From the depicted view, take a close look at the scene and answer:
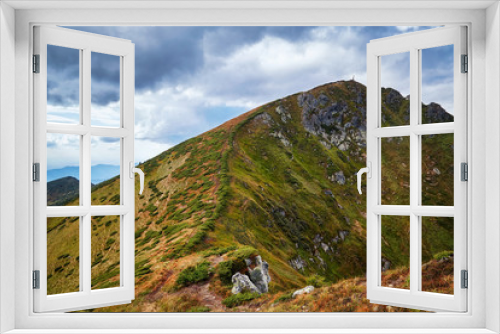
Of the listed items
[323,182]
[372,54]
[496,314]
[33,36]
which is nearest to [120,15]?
[33,36]

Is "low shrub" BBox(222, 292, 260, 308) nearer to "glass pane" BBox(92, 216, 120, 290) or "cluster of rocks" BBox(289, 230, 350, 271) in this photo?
"glass pane" BBox(92, 216, 120, 290)

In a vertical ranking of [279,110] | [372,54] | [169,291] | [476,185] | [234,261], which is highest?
[279,110]

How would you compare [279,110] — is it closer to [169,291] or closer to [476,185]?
[169,291]

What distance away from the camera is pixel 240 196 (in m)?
12.2

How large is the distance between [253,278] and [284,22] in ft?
20.8

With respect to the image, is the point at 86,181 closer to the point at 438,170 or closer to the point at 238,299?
the point at 238,299

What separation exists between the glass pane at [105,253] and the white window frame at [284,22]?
7.10 metres

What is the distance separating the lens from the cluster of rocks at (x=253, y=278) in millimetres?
6867

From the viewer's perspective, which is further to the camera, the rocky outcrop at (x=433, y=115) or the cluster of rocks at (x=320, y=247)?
the cluster of rocks at (x=320, y=247)

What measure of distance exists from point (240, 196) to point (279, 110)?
6573 millimetres

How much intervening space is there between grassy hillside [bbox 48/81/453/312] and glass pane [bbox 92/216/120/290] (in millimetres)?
40

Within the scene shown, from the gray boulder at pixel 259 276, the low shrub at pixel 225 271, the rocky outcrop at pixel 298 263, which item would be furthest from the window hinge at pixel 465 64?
the rocky outcrop at pixel 298 263

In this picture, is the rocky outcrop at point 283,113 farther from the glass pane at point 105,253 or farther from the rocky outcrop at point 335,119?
the glass pane at point 105,253

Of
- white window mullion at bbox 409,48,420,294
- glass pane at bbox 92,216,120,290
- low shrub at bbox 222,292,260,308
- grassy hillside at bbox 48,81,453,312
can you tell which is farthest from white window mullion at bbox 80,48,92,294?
glass pane at bbox 92,216,120,290
